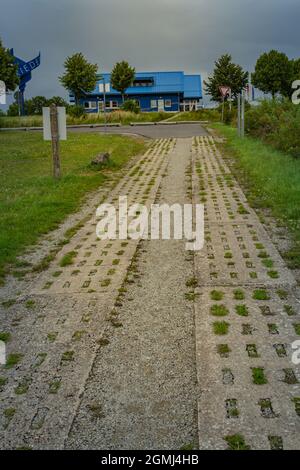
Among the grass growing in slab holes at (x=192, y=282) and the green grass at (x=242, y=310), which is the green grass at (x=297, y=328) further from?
the grass growing in slab holes at (x=192, y=282)

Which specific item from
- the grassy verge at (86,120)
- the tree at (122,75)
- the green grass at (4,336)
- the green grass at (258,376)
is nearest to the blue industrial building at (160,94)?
the tree at (122,75)

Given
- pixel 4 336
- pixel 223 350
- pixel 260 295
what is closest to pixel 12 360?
pixel 4 336

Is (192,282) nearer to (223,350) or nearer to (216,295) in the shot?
(216,295)

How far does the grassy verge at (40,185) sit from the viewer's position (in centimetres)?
850

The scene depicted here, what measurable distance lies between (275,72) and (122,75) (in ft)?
51.8

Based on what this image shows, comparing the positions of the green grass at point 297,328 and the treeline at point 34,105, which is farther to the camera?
the treeline at point 34,105

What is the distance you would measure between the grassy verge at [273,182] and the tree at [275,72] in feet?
132

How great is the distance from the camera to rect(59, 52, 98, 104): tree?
45.8 metres

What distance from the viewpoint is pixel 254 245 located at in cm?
738

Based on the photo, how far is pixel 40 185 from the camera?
13023 millimetres

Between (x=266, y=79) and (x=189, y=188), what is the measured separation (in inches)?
1883

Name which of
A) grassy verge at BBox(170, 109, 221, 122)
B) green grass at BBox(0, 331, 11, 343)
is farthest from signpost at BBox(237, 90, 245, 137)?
grassy verge at BBox(170, 109, 221, 122)

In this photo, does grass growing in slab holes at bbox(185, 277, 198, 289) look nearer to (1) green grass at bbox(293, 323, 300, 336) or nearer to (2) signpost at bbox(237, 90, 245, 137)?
(1) green grass at bbox(293, 323, 300, 336)

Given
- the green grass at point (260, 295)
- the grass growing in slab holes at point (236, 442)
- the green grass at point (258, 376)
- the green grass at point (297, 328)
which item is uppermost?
the green grass at point (260, 295)
